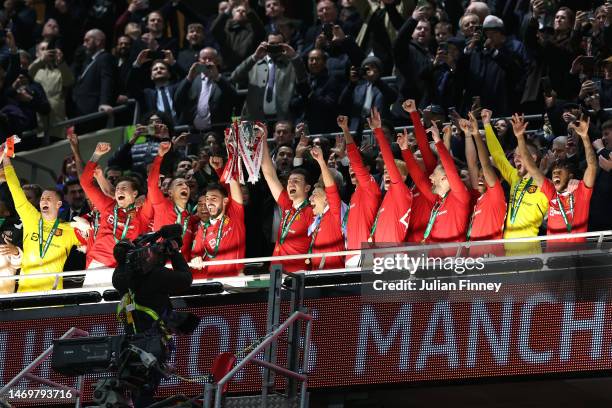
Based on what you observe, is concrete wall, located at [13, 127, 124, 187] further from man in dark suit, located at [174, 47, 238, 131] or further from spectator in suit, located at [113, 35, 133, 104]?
man in dark suit, located at [174, 47, 238, 131]

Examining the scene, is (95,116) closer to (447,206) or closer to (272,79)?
(272,79)

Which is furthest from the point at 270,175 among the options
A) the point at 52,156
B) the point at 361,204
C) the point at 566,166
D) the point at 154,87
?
the point at 52,156

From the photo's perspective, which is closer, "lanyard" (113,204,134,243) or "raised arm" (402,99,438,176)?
"raised arm" (402,99,438,176)

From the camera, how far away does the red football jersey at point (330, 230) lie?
12969 millimetres

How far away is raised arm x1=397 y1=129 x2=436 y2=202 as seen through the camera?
505 inches

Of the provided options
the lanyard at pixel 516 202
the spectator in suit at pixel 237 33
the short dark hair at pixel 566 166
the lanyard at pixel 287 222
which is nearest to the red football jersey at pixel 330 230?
the lanyard at pixel 287 222

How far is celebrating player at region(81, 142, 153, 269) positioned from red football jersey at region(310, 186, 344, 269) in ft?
5.75

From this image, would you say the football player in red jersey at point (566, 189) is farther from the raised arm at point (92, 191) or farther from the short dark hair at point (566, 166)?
the raised arm at point (92, 191)

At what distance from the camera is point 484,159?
1273 cm

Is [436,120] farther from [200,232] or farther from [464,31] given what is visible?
[200,232]

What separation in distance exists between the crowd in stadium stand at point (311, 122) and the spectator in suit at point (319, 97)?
0.07ft

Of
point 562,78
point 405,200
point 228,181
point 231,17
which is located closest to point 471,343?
point 405,200

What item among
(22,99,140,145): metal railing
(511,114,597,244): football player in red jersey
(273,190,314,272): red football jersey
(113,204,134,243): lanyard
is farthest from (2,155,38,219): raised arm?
(511,114,597,244): football player in red jersey

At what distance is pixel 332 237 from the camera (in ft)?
42.7
